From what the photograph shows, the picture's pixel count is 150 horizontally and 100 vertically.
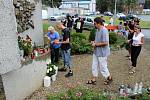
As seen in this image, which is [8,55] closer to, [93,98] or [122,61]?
[93,98]

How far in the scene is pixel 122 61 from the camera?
41.6 feet

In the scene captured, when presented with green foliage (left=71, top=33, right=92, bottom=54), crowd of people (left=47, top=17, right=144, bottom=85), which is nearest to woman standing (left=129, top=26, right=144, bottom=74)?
crowd of people (left=47, top=17, right=144, bottom=85)

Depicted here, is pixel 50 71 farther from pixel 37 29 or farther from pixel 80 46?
pixel 80 46

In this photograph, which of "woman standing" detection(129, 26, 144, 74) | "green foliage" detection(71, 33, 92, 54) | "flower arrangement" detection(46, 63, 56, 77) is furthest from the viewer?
"green foliage" detection(71, 33, 92, 54)

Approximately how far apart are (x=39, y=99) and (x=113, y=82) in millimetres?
2393

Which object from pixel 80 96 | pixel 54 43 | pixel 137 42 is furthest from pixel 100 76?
pixel 80 96

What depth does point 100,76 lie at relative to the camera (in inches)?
383

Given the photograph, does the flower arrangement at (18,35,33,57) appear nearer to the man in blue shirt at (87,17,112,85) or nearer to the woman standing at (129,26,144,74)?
the man in blue shirt at (87,17,112,85)

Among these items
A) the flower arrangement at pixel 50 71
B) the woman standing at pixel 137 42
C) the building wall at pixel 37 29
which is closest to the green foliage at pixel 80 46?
the building wall at pixel 37 29

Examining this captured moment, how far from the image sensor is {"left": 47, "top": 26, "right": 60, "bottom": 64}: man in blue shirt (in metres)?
10.5

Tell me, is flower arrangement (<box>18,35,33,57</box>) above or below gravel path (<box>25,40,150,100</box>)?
above

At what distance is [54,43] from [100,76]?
1.92 m

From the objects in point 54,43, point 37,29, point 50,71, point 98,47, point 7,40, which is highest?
point 7,40

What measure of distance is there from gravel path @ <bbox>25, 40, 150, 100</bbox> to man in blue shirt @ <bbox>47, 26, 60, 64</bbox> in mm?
762
